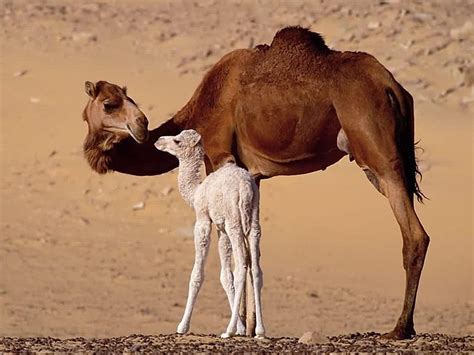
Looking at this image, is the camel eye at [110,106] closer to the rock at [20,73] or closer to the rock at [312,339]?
the rock at [312,339]

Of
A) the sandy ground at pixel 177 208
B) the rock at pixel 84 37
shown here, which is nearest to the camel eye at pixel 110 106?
the sandy ground at pixel 177 208

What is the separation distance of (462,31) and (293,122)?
18211 millimetres

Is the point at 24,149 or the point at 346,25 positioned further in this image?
the point at 346,25

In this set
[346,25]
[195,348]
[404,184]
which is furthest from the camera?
[346,25]

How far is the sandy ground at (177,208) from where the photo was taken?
22344 millimetres

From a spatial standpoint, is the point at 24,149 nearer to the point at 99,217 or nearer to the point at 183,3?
the point at 99,217

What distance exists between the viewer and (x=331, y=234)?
80.8ft

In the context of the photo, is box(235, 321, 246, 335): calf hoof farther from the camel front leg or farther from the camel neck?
the camel neck

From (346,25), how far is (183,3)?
4.18m

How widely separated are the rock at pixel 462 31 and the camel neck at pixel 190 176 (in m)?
18.9

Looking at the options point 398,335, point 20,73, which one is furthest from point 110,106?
point 20,73

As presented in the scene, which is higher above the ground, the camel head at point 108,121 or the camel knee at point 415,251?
the camel head at point 108,121

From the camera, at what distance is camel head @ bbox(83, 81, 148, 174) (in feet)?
46.4

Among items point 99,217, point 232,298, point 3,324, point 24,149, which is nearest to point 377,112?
point 232,298
